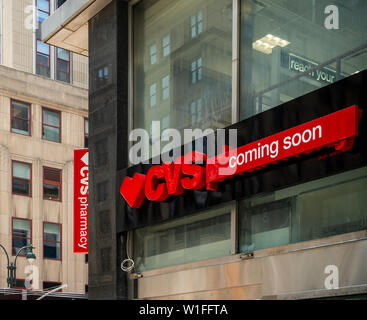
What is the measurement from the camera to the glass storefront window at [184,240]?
44.2 feet

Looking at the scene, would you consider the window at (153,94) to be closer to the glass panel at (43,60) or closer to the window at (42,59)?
the window at (42,59)

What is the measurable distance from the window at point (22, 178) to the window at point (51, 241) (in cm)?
262

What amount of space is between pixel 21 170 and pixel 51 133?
3673 mm

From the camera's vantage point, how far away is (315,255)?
11203 mm

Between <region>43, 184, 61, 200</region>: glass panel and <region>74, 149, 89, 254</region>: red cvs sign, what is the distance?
3063cm

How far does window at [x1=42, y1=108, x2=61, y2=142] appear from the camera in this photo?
163 ft

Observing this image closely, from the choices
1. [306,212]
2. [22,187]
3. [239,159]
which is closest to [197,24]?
[239,159]

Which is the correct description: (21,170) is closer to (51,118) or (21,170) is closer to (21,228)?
(21,228)

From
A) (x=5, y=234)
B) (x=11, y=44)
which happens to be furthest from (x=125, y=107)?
(x=11, y=44)

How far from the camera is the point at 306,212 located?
1167cm

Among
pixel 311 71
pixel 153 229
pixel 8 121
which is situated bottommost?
pixel 153 229
